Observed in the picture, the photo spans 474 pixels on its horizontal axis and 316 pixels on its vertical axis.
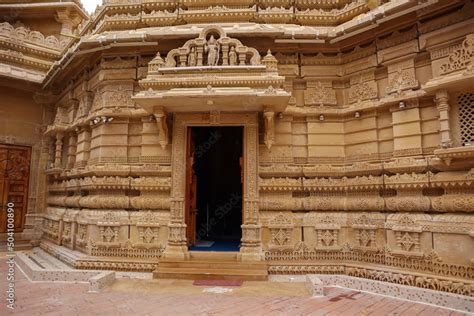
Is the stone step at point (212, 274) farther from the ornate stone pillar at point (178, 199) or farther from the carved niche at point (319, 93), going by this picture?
the carved niche at point (319, 93)

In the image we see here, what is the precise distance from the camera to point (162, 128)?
7.55m

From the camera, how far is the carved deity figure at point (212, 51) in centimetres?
744

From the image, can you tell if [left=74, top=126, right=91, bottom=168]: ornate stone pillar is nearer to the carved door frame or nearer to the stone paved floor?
the carved door frame

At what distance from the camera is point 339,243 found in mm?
7258

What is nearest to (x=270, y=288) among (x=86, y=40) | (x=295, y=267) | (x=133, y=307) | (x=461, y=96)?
(x=295, y=267)

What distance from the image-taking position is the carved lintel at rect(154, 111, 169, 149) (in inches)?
288

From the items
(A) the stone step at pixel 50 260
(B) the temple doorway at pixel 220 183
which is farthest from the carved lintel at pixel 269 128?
(A) the stone step at pixel 50 260

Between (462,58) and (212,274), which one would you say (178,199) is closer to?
(212,274)

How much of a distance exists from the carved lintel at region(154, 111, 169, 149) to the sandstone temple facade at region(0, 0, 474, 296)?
3 cm

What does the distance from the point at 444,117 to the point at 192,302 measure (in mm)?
5968

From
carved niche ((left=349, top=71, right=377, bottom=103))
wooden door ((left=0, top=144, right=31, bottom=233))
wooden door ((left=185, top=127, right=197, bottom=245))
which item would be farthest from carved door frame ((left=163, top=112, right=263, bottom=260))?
wooden door ((left=0, top=144, right=31, bottom=233))

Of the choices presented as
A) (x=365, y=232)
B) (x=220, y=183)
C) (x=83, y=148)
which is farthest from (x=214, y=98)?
(x=220, y=183)

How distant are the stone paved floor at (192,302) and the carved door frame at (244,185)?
1038 millimetres

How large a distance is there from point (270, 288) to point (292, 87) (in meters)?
4.88
